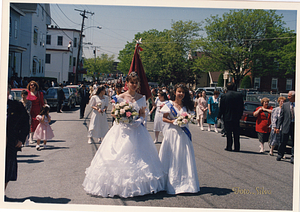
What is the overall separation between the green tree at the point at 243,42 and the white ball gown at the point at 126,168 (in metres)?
35.8

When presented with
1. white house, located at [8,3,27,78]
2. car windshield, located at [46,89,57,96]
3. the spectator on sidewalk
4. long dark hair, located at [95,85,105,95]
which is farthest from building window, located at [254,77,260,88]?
long dark hair, located at [95,85,105,95]

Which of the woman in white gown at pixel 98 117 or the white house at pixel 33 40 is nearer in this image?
the woman in white gown at pixel 98 117

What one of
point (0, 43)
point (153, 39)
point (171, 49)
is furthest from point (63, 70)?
point (0, 43)

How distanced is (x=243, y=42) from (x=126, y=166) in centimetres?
3862

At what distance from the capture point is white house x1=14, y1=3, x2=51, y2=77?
32.3m

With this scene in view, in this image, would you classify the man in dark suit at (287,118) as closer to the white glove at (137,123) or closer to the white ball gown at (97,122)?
the white glove at (137,123)

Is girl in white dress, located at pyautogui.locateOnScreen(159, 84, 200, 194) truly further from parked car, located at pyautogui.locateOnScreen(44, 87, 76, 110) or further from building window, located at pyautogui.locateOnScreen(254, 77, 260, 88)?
building window, located at pyautogui.locateOnScreen(254, 77, 260, 88)

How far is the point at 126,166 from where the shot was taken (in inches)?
209

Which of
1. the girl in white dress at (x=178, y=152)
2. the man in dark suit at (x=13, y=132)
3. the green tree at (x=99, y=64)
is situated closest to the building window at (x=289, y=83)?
the girl in white dress at (x=178, y=152)

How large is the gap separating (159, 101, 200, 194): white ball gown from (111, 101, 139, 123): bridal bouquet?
0.76m

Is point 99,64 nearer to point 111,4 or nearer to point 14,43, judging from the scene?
point 14,43

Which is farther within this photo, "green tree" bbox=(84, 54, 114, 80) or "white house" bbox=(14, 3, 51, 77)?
"green tree" bbox=(84, 54, 114, 80)

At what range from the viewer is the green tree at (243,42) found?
3809 centimetres

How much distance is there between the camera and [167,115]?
19.9 feet
